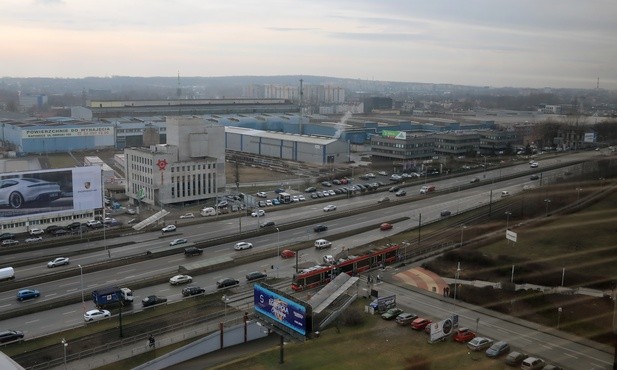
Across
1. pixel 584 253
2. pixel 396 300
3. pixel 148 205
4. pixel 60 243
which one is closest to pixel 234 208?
pixel 148 205

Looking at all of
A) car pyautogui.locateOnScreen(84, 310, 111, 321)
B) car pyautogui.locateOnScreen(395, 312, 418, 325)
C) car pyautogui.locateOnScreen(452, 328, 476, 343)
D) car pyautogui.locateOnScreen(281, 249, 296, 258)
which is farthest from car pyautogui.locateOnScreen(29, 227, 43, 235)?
car pyautogui.locateOnScreen(452, 328, 476, 343)

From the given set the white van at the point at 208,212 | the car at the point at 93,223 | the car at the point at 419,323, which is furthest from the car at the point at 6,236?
the car at the point at 419,323

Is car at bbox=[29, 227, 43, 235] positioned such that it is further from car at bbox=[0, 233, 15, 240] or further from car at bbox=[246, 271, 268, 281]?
car at bbox=[246, 271, 268, 281]

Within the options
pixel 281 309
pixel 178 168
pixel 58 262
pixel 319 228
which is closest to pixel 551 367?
pixel 281 309

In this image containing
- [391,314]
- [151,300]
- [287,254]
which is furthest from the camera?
[287,254]

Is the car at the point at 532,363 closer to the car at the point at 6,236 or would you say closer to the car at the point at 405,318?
the car at the point at 405,318

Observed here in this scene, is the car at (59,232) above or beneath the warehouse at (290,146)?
beneath

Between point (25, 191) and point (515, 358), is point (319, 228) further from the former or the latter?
point (515, 358)
